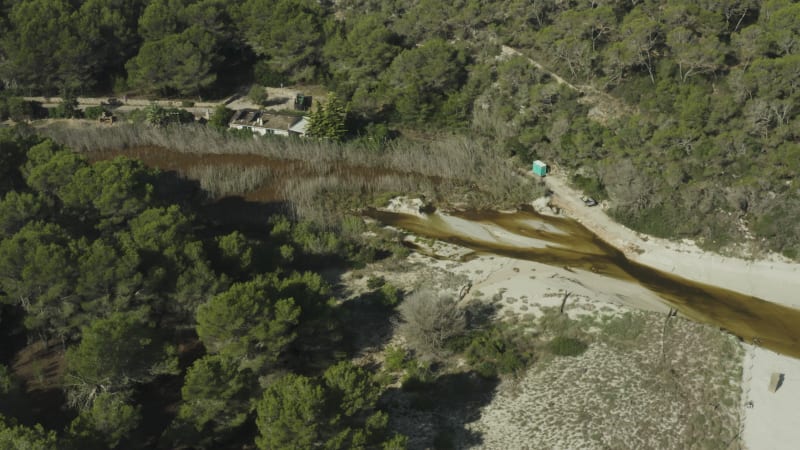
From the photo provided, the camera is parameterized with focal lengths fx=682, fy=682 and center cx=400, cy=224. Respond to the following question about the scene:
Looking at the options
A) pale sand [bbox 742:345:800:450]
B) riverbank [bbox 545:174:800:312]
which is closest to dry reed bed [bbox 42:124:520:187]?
riverbank [bbox 545:174:800:312]

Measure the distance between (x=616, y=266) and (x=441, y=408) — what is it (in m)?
19.7

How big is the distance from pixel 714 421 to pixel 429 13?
56817 mm

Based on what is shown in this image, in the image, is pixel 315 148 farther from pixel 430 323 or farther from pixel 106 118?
pixel 430 323

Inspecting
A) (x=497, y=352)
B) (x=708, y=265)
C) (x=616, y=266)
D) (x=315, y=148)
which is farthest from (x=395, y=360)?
(x=315, y=148)

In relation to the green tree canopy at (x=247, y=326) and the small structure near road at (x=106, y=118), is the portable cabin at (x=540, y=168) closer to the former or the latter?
the green tree canopy at (x=247, y=326)

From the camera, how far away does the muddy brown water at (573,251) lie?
136ft

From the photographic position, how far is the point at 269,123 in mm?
68500

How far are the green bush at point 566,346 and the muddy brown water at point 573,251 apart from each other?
8095 millimetres

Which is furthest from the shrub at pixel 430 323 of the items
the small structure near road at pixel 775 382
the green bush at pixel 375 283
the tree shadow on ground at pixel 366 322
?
the small structure near road at pixel 775 382

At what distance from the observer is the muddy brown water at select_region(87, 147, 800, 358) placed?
41.4m

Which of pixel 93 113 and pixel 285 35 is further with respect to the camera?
pixel 285 35

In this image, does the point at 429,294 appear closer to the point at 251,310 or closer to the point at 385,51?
the point at 251,310

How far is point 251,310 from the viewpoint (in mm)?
33438

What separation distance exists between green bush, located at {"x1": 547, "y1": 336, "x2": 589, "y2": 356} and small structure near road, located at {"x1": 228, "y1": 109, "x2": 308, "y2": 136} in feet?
121
